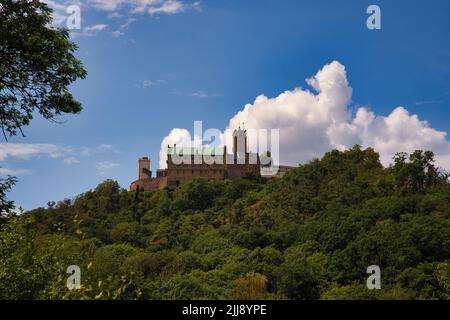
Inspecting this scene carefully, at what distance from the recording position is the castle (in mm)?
116938

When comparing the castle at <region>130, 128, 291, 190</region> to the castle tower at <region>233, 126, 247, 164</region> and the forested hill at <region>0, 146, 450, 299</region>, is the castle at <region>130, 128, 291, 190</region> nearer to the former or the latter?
the castle tower at <region>233, 126, 247, 164</region>

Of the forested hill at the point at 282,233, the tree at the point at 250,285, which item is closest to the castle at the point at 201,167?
the forested hill at the point at 282,233

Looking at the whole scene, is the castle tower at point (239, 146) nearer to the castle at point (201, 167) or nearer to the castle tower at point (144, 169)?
the castle at point (201, 167)

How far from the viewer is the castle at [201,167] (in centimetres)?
11694

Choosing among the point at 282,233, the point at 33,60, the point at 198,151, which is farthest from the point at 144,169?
the point at 33,60

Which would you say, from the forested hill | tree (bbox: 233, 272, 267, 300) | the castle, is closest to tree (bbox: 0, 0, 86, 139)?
the forested hill

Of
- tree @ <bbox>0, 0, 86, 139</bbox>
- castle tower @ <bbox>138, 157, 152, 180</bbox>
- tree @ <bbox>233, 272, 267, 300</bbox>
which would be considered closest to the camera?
tree @ <bbox>0, 0, 86, 139</bbox>

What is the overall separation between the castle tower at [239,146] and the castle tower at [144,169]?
65.3 ft

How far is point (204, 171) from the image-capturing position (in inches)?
4604

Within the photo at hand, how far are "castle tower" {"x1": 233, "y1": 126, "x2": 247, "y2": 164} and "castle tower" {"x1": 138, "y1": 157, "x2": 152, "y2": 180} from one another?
19.9 meters
